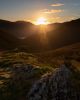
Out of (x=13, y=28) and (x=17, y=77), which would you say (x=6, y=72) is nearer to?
(x=17, y=77)

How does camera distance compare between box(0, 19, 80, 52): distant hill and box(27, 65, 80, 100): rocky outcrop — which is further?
box(0, 19, 80, 52): distant hill

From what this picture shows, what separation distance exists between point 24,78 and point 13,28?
13870cm

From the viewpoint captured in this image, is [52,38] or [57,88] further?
[52,38]

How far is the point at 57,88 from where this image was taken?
498 inches

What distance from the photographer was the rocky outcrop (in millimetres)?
12492

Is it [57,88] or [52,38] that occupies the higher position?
[52,38]

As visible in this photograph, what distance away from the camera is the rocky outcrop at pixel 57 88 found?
41.0 ft

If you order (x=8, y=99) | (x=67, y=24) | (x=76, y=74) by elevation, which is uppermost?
(x=67, y=24)

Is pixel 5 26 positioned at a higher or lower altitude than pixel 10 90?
higher

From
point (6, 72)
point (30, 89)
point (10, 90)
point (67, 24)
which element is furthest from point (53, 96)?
point (67, 24)

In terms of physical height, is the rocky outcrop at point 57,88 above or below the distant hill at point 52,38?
below

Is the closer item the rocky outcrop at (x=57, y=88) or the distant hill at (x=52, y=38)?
the rocky outcrop at (x=57, y=88)

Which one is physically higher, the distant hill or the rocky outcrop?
the distant hill

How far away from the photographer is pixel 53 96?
12.5m
